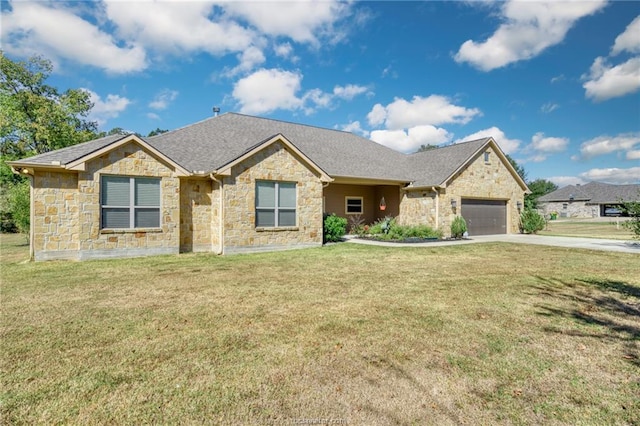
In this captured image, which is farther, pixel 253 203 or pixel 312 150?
pixel 312 150

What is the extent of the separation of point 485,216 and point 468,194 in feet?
7.11

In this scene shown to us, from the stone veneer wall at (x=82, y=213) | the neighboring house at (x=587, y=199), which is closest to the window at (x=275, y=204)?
the stone veneer wall at (x=82, y=213)

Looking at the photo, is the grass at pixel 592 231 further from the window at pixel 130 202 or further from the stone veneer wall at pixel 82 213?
the stone veneer wall at pixel 82 213

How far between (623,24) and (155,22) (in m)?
20.9

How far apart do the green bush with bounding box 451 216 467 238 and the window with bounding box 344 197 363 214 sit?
5621 millimetres

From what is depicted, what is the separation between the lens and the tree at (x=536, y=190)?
2120cm

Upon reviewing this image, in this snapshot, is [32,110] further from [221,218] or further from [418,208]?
[418,208]

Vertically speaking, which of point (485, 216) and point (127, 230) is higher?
point (485, 216)

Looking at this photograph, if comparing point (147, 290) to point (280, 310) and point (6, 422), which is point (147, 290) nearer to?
point (280, 310)

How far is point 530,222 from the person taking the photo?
19.8m

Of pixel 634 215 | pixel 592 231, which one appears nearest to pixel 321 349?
pixel 634 215

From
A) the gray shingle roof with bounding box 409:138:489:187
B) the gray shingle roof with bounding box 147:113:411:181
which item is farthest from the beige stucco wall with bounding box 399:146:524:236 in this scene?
the gray shingle roof with bounding box 147:113:411:181

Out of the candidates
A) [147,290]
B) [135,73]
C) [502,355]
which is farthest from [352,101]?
[502,355]

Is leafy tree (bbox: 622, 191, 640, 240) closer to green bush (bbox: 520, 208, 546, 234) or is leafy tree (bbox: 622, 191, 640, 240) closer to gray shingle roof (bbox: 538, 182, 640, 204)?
green bush (bbox: 520, 208, 546, 234)
